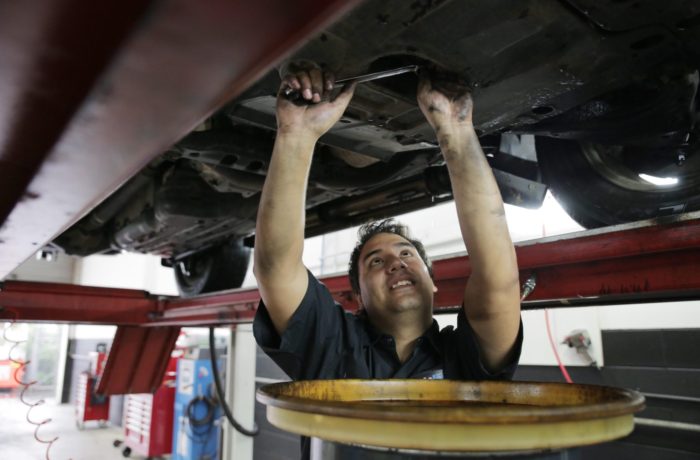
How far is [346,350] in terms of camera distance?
106 centimetres

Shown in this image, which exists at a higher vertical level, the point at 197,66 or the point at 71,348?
the point at 197,66

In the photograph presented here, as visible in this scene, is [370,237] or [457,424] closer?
[457,424]

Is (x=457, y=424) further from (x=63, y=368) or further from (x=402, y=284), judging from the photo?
(x=63, y=368)

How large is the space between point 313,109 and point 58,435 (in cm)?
648

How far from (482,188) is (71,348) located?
9501mm

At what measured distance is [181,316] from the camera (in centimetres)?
212

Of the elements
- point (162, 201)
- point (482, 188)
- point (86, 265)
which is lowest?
point (482, 188)

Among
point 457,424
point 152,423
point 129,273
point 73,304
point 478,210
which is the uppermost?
point 129,273

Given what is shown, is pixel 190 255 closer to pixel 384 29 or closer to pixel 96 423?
pixel 384 29

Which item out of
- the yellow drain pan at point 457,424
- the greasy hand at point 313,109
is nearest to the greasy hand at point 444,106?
the greasy hand at point 313,109

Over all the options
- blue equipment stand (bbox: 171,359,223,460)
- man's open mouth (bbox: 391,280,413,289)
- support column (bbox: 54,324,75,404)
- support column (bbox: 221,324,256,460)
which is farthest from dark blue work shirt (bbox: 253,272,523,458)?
support column (bbox: 54,324,75,404)

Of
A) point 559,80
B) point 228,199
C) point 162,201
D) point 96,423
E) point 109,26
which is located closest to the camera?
point 109,26

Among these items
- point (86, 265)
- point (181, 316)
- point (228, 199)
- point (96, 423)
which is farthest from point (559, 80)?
point (86, 265)

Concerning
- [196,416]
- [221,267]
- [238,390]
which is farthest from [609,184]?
[196,416]
